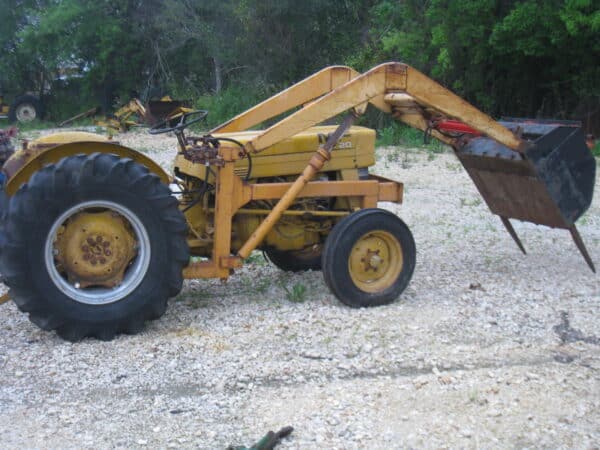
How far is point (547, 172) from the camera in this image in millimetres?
6473

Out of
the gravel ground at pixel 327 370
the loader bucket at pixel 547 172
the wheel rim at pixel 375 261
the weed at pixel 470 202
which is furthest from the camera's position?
the weed at pixel 470 202

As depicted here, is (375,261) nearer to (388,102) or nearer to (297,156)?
(297,156)

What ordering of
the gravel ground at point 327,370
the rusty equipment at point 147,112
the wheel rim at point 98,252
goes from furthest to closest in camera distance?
the rusty equipment at point 147,112 → the wheel rim at point 98,252 → the gravel ground at point 327,370

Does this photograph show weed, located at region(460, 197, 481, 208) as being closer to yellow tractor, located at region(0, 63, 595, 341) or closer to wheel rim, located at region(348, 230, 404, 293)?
yellow tractor, located at region(0, 63, 595, 341)

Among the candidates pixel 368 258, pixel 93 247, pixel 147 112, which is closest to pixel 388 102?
pixel 368 258

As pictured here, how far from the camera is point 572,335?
5508mm

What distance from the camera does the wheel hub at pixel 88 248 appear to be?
5.38 metres

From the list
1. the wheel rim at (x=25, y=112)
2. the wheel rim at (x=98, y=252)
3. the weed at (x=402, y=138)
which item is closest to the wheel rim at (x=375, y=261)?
the wheel rim at (x=98, y=252)

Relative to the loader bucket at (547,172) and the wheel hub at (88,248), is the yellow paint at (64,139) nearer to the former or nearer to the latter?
the wheel hub at (88,248)

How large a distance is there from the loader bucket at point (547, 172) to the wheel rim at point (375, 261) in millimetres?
1374

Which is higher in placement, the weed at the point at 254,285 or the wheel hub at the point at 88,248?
the wheel hub at the point at 88,248

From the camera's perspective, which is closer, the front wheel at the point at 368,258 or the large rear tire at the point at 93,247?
the large rear tire at the point at 93,247

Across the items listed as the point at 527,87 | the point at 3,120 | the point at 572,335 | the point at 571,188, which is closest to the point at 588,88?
the point at 527,87

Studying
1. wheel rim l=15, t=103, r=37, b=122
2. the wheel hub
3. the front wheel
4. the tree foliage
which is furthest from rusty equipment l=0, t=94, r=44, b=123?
the front wheel
